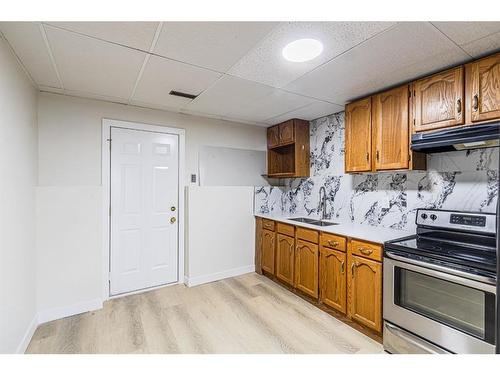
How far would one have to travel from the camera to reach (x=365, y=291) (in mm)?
2182

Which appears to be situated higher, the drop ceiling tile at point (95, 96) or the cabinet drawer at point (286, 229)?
the drop ceiling tile at point (95, 96)

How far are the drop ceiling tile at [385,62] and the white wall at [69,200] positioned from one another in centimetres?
219

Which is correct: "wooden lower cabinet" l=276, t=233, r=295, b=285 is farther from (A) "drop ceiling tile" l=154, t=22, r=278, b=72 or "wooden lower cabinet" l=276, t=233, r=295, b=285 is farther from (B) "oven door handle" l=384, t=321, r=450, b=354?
(A) "drop ceiling tile" l=154, t=22, r=278, b=72

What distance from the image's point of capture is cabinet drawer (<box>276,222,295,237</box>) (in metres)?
3.00

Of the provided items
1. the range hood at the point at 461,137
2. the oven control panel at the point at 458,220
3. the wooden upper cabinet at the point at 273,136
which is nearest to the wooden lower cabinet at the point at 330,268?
the oven control panel at the point at 458,220

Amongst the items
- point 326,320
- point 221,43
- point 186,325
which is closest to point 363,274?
point 326,320

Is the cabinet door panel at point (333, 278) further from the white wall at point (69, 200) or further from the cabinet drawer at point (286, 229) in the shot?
the white wall at point (69, 200)

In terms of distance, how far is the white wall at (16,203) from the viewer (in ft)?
5.17

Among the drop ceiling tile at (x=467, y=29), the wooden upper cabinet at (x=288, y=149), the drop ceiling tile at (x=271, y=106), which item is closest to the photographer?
the drop ceiling tile at (x=467, y=29)

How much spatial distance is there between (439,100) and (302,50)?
3.88 ft

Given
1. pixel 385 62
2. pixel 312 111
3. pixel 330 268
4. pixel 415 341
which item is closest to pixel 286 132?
pixel 312 111

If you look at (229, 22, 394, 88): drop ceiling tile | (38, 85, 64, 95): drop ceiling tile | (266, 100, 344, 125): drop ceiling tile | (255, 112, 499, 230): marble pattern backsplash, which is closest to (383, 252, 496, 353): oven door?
(255, 112, 499, 230): marble pattern backsplash

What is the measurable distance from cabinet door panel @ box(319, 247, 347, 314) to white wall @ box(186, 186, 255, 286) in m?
1.32
